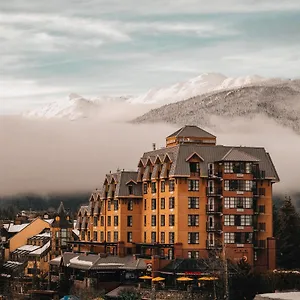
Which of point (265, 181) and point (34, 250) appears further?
point (34, 250)

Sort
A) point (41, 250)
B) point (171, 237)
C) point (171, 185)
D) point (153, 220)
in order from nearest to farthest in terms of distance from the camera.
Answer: point (171, 237), point (171, 185), point (153, 220), point (41, 250)

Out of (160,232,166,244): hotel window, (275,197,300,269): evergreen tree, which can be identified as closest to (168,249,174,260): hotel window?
(160,232,166,244): hotel window

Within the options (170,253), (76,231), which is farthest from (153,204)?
(76,231)

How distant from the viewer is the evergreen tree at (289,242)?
116 metres

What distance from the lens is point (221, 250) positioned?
4163 inches

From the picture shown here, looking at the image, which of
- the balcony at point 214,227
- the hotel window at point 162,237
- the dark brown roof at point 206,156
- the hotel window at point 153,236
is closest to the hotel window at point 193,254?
the balcony at point 214,227

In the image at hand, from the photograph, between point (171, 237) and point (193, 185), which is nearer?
point (193, 185)

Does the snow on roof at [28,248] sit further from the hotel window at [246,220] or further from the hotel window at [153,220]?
the hotel window at [246,220]

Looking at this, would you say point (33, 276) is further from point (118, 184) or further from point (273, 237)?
point (273, 237)

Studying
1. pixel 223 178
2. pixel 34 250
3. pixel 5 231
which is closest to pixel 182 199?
pixel 223 178

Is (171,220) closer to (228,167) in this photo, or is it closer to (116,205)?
(228,167)

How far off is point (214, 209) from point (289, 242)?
13512mm

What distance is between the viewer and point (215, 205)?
354 feet

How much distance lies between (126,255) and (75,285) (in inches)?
272
